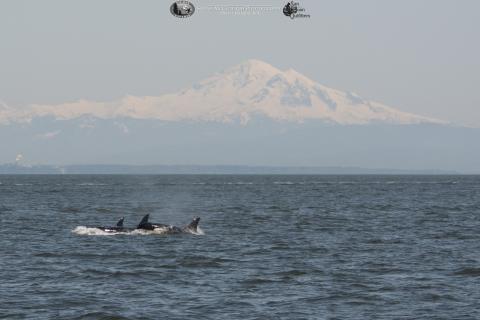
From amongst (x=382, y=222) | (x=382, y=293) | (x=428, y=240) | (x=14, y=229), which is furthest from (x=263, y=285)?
(x=382, y=222)

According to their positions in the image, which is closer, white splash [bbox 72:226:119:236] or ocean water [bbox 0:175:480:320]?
ocean water [bbox 0:175:480:320]

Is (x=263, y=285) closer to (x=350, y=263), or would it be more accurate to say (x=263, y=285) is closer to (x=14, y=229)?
(x=350, y=263)

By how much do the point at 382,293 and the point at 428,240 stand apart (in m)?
24.4

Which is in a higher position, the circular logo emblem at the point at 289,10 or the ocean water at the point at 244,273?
the circular logo emblem at the point at 289,10

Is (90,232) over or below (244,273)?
over

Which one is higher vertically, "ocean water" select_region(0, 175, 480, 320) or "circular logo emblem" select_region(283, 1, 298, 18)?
"circular logo emblem" select_region(283, 1, 298, 18)

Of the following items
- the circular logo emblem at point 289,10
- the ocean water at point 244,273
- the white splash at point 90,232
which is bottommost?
the ocean water at point 244,273

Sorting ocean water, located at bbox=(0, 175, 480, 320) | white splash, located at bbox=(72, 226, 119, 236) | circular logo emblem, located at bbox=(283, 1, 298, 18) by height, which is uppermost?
circular logo emblem, located at bbox=(283, 1, 298, 18)

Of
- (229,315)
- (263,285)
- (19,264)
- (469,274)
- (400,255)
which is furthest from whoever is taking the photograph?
Answer: (400,255)

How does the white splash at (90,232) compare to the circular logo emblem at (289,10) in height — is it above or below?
below

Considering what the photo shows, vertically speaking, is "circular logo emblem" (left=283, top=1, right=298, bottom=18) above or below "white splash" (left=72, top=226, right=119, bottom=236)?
above

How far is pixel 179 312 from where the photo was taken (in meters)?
35.8

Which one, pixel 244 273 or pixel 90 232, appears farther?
pixel 90 232

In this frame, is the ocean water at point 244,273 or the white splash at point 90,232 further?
the white splash at point 90,232
